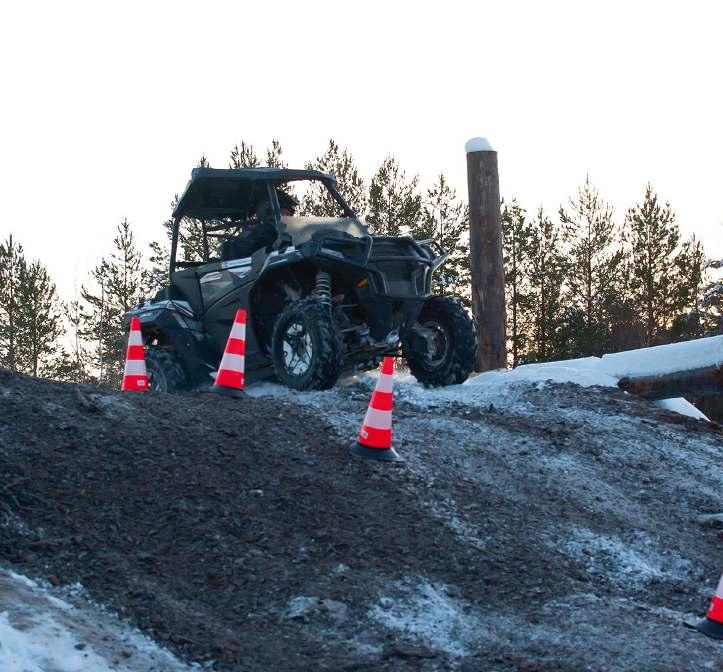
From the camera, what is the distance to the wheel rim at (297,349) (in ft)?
27.2

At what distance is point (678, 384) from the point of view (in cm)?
879

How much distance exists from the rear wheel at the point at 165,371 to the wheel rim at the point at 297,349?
5.31 feet

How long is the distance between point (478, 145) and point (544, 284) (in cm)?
2211

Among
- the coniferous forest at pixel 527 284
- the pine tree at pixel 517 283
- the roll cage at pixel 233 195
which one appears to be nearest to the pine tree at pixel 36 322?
the coniferous forest at pixel 527 284

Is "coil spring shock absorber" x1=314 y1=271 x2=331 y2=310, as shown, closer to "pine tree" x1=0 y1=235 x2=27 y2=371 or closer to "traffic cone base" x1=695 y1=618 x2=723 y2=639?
"traffic cone base" x1=695 y1=618 x2=723 y2=639

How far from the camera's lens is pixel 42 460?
A: 5.21m

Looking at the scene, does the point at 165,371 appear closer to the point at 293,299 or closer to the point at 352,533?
the point at 293,299

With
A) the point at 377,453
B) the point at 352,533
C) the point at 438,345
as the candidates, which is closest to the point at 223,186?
the point at 438,345

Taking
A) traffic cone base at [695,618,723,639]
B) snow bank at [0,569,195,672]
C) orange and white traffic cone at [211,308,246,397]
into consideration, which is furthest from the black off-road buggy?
snow bank at [0,569,195,672]

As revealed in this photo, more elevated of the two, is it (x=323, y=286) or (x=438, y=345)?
(x=323, y=286)

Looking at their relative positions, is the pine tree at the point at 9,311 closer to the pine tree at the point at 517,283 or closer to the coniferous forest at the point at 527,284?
the coniferous forest at the point at 527,284

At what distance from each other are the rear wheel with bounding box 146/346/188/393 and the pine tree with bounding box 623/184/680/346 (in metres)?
23.0

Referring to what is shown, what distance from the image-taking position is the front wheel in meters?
9.20

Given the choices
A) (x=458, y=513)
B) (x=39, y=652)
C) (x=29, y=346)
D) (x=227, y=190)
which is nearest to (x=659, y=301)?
(x=29, y=346)
